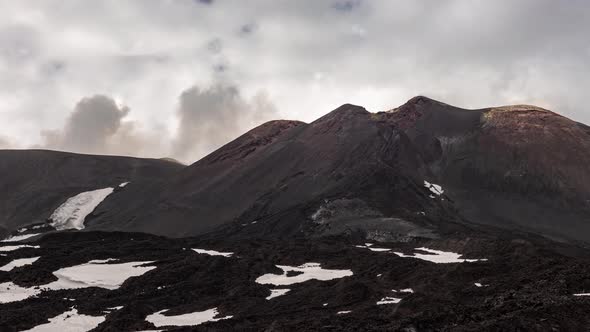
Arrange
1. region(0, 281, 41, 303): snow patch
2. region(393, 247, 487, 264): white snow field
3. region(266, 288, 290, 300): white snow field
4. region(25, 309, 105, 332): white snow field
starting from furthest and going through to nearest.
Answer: region(393, 247, 487, 264): white snow field → region(0, 281, 41, 303): snow patch → region(266, 288, 290, 300): white snow field → region(25, 309, 105, 332): white snow field

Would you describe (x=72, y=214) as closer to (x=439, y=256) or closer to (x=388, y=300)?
(x=439, y=256)

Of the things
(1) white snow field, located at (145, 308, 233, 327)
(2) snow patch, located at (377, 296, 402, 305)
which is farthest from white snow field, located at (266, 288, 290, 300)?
(2) snow patch, located at (377, 296, 402, 305)

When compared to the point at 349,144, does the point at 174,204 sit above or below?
below

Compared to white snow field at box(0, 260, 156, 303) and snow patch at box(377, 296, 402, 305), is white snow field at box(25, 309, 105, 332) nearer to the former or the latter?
white snow field at box(0, 260, 156, 303)

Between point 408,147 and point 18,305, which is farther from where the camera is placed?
point 408,147

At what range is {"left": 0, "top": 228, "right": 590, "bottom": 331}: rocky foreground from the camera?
32.8 meters

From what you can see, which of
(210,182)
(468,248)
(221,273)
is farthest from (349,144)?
(221,273)

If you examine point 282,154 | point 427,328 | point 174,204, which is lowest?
point 427,328

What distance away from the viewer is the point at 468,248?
82.2 m

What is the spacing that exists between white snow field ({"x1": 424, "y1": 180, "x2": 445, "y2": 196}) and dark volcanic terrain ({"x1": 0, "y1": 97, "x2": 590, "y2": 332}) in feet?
5.40

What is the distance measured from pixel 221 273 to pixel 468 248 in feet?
101

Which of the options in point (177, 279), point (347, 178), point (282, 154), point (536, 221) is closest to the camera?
point (177, 279)

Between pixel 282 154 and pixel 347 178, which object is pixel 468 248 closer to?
pixel 347 178

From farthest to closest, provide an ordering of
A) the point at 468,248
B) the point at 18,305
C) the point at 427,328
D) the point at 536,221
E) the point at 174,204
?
1. the point at 174,204
2. the point at 536,221
3. the point at 468,248
4. the point at 18,305
5. the point at 427,328
